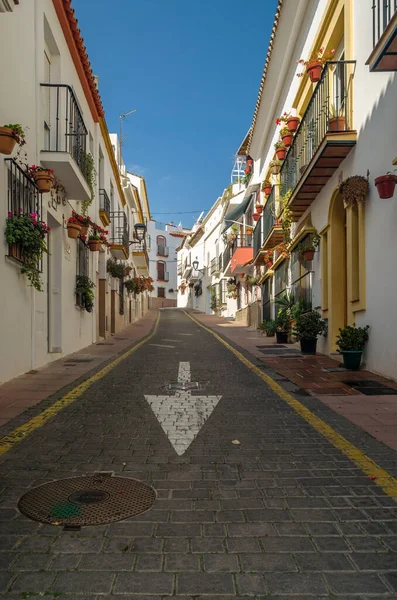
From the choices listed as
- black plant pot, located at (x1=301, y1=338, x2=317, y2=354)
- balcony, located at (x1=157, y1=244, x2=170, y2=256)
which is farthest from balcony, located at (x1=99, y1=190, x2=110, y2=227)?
balcony, located at (x1=157, y1=244, x2=170, y2=256)

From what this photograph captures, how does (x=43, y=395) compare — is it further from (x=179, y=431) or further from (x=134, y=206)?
(x=134, y=206)

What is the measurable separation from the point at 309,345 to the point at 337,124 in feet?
15.5

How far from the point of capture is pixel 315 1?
12523 millimetres

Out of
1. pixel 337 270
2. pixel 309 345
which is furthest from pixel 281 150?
pixel 309 345

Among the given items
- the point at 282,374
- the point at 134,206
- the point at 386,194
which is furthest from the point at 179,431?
the point at 134,206

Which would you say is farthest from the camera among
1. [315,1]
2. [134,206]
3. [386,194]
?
[134,206]

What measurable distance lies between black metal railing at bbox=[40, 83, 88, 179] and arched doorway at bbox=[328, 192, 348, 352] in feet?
18.5

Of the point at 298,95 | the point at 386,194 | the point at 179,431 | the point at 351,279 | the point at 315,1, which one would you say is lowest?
the point at 179,431

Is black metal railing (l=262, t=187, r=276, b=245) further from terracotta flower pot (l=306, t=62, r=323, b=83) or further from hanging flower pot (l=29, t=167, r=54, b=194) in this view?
hanging flower pot (l=29, t=167, r=54, b=194)

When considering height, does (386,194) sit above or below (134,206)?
below

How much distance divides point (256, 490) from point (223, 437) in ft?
4.47

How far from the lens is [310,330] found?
11.5m

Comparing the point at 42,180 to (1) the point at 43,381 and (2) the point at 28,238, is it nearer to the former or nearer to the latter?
(2) the point at 28,238

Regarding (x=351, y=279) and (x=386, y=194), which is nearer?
(x=386, y=194)
